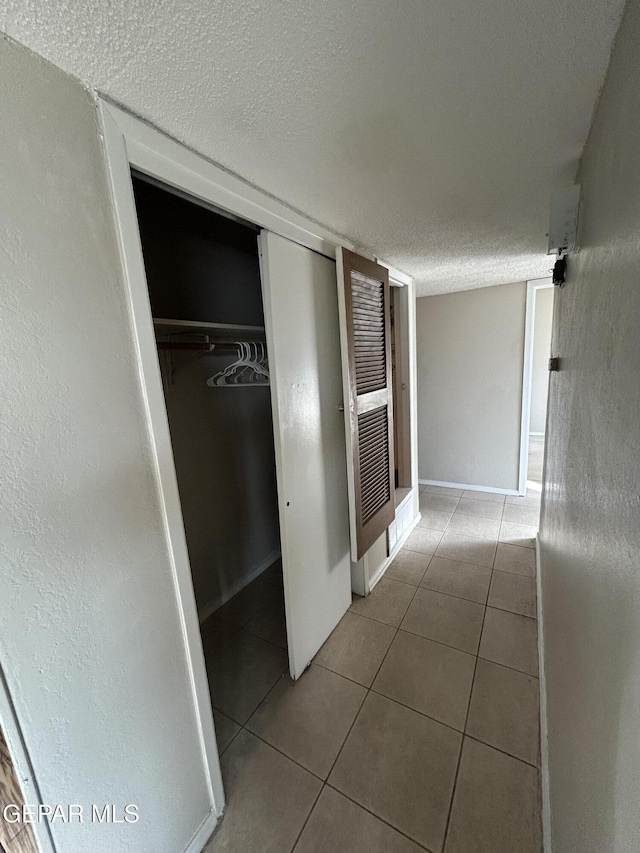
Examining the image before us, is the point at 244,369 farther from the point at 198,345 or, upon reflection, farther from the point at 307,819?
the point at 307,819

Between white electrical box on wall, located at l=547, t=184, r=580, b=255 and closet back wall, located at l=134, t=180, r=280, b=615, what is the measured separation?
1.27 meters

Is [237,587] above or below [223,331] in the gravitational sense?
below

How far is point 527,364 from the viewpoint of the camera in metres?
3.25

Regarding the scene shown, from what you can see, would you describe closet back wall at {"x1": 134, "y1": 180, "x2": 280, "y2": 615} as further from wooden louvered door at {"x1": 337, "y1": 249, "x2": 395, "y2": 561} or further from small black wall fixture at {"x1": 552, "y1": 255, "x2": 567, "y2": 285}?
small black wall fixture at {"x1": 552, "y1": 255, "x2": 567, "y2": 285}

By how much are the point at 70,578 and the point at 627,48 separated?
5.00ft

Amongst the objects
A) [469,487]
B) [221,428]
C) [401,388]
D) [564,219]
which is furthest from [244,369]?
[469,487]

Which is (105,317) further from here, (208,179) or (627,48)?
(627,48)

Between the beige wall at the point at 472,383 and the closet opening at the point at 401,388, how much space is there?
1079 millimetres

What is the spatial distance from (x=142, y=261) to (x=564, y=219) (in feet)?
4.64

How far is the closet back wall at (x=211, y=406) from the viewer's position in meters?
1.81

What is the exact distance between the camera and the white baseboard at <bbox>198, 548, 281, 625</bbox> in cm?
209

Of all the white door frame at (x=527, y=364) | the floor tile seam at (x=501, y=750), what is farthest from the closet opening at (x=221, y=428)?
the white door frame at (x=527, y=364)

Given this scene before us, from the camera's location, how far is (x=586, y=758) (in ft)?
2.30

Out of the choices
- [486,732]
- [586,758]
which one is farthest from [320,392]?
[486,732]
